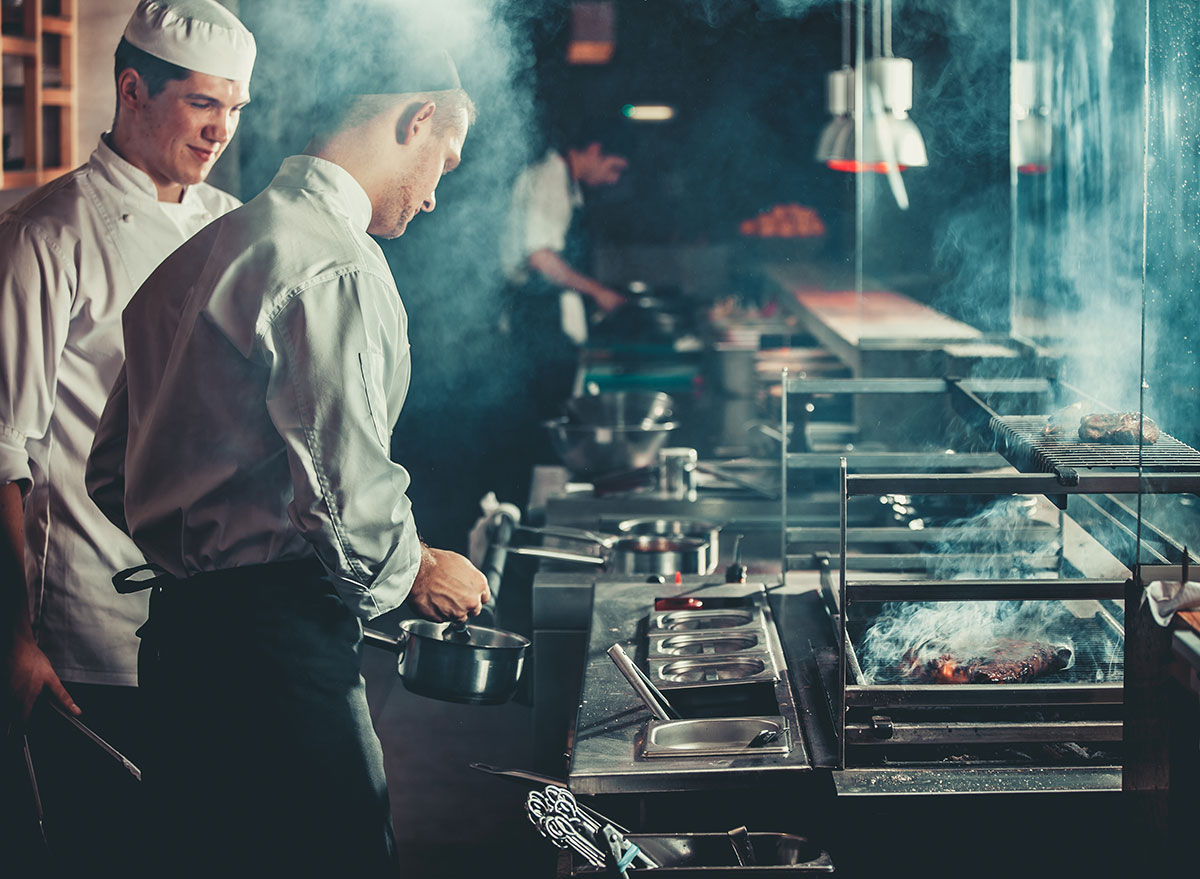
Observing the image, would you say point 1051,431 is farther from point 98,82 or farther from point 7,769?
point 98,82

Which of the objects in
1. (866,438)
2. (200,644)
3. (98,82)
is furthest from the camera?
(866,438)

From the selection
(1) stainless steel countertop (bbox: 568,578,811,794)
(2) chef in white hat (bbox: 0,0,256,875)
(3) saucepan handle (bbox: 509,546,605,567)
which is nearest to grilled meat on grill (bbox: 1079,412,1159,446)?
(1) stainless steel countertop (bbox: 568,578,811,794)

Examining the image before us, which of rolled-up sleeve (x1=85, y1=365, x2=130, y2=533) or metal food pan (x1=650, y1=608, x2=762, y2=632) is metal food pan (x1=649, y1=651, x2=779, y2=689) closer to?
metal food pan (x1=650, y1=608, x2=762, y2=632)

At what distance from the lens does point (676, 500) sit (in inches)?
118

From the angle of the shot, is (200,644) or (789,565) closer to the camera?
(200,644)

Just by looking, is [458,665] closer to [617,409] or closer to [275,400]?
[275,400]

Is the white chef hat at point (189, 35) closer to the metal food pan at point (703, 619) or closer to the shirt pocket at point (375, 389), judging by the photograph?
the shirt pocket at point (375, 389)

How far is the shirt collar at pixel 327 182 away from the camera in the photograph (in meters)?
1.78

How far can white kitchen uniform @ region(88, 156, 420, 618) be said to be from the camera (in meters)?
1.60

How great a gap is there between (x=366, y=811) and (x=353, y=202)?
0.90m

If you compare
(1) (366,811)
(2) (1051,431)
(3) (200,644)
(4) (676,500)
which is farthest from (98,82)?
(2) (1051,431)

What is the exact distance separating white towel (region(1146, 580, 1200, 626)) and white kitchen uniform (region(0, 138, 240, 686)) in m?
1.77

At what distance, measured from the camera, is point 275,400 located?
161 cm

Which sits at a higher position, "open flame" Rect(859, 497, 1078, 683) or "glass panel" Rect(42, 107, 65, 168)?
"glass panel" Rect(42, 107, 65, 168)
